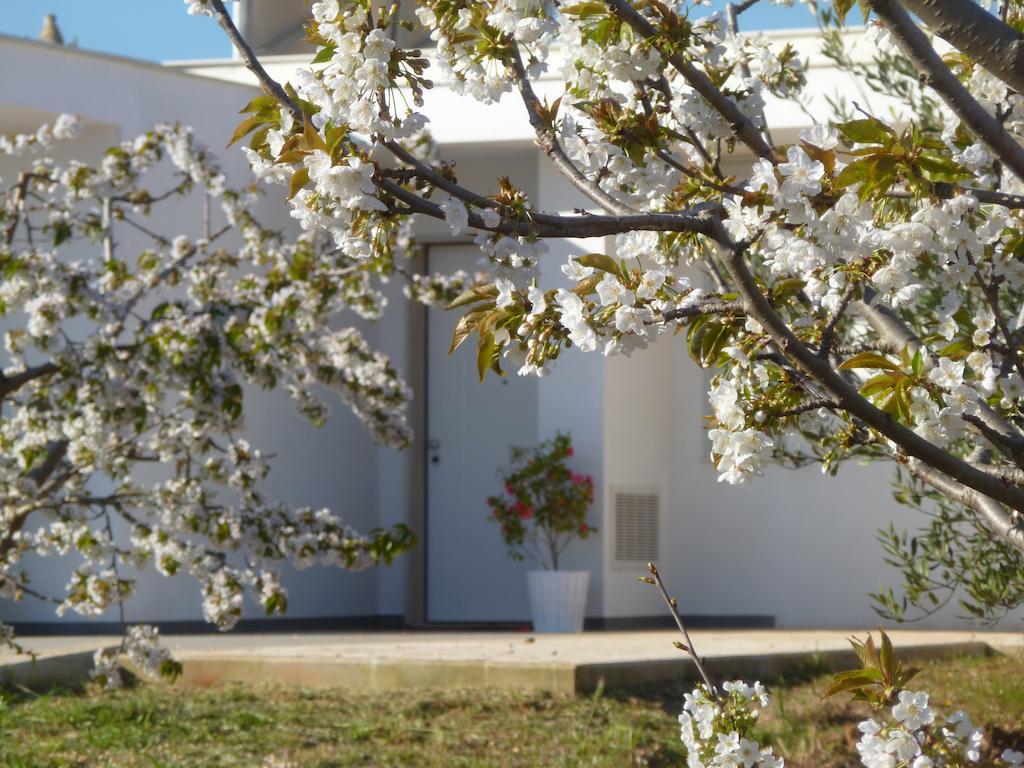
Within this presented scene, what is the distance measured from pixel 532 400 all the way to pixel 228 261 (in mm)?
4118

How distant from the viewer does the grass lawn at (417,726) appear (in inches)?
179

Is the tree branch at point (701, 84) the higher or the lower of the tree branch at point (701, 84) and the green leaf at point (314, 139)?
the higher

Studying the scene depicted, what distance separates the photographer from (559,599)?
900cm

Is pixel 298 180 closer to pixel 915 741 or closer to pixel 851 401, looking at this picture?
pixel 851 401

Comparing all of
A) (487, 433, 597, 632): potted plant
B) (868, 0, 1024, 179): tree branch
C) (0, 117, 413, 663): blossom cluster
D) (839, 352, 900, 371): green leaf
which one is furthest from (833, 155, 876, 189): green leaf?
(487, 433, 597, 632): potted plant

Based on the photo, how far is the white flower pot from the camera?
9.01 metres

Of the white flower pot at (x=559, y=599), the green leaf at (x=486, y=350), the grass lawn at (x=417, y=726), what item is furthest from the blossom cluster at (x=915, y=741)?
the white flower pot at (x=559, y=599)

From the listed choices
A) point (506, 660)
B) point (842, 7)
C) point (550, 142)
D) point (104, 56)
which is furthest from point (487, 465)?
point (842, 7)

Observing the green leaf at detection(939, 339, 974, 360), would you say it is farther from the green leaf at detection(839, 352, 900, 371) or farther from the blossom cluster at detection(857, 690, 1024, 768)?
the blossom cluster at detection(857, 690, 1024, 768)

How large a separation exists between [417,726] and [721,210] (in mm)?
3356

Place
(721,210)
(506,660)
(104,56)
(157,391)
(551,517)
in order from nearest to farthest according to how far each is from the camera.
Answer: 1. (721,210)
2. (157,391)
3. (506,660)
4. (104,56)
5. (551,517)

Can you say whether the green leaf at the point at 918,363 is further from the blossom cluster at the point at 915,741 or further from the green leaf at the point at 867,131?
the blossom cluster at the point at 915,741

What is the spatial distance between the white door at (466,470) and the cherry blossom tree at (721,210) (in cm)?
741

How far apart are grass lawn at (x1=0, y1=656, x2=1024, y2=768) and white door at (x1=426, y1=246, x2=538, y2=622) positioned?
4236 mm
